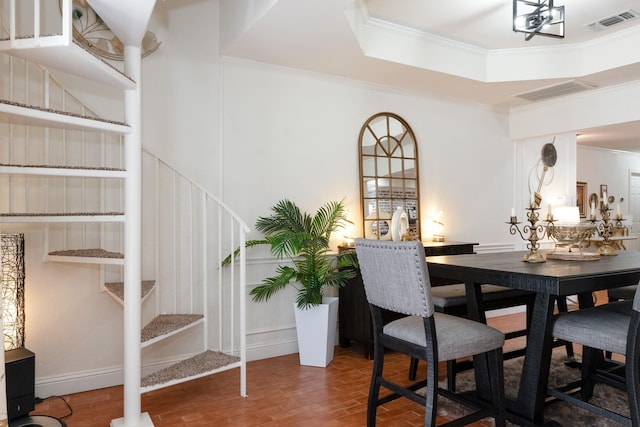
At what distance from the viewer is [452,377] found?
113 inches

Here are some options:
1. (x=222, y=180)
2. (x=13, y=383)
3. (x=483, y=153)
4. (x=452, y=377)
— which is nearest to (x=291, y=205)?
(x=222, y=180)

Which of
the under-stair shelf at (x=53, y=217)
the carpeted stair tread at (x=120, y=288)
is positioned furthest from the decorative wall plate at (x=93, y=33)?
the carpeted stair tread at (x=120, y=288)

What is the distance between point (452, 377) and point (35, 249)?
282 centimetres

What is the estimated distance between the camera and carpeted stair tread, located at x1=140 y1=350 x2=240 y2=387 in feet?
Result: 9.06

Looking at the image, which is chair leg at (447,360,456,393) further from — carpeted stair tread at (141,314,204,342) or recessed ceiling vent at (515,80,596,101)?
recessed ceiling vent at (515,80,596,101)

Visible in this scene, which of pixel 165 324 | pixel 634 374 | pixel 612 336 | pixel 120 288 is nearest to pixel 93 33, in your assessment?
pixel 120 288

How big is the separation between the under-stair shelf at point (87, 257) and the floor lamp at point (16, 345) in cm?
20

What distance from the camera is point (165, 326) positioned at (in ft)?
9.99

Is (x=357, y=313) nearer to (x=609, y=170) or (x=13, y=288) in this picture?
(x=13, y=288)

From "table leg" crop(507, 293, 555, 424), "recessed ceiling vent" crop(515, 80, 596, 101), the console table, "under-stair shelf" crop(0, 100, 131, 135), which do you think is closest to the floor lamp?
"under-stair shelf" crop(0, 100, 131, 135)

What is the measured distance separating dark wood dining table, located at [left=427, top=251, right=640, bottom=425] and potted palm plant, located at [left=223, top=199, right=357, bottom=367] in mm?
1235

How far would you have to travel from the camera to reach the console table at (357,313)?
3848 mm

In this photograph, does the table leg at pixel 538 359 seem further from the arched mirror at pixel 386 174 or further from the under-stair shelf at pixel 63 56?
the under-stair shelf at pixel 63 56

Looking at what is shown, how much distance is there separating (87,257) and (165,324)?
2.33ft
